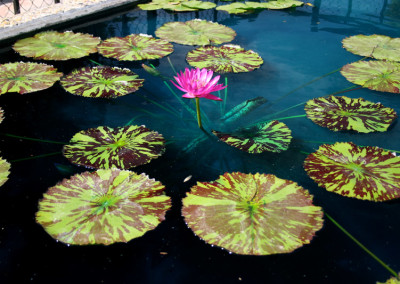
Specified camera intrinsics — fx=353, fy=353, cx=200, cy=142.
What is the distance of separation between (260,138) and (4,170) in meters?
1.03

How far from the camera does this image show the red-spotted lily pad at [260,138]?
1.48 metres

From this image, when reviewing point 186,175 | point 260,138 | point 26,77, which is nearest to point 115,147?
point 186,175

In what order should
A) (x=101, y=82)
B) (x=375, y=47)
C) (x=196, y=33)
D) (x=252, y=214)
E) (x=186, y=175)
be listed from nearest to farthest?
(x=252, y=214) < (x=186, y=175) < (x=101, y=82) < (x=375, y=47) < (x=196, y=33)

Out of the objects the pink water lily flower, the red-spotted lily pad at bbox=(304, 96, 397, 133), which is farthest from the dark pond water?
the pink water lily flower

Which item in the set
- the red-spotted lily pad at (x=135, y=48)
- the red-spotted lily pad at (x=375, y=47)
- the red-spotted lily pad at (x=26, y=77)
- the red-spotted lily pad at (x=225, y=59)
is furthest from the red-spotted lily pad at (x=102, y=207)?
the red-spotted lily pad at (x=375, y=47)

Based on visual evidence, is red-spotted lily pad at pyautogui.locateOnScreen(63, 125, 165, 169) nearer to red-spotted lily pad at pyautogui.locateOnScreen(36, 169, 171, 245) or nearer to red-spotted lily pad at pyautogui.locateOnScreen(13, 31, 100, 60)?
red-spotted lily pad at pyautogui.locateOnScreen(36, 169, 171, 245)

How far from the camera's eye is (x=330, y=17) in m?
3.56

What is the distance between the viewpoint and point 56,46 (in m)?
2.38

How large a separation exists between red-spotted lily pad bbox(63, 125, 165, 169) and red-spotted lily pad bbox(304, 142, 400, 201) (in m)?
0.65

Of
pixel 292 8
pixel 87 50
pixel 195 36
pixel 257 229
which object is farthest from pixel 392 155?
pixel 292 8

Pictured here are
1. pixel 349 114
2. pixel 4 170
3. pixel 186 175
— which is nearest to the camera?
pixel 4 170

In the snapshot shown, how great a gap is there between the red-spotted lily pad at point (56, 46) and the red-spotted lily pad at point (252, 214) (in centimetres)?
154

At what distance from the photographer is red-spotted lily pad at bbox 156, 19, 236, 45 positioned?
8.62ft

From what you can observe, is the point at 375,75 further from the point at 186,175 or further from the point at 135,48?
the point at 135,48
